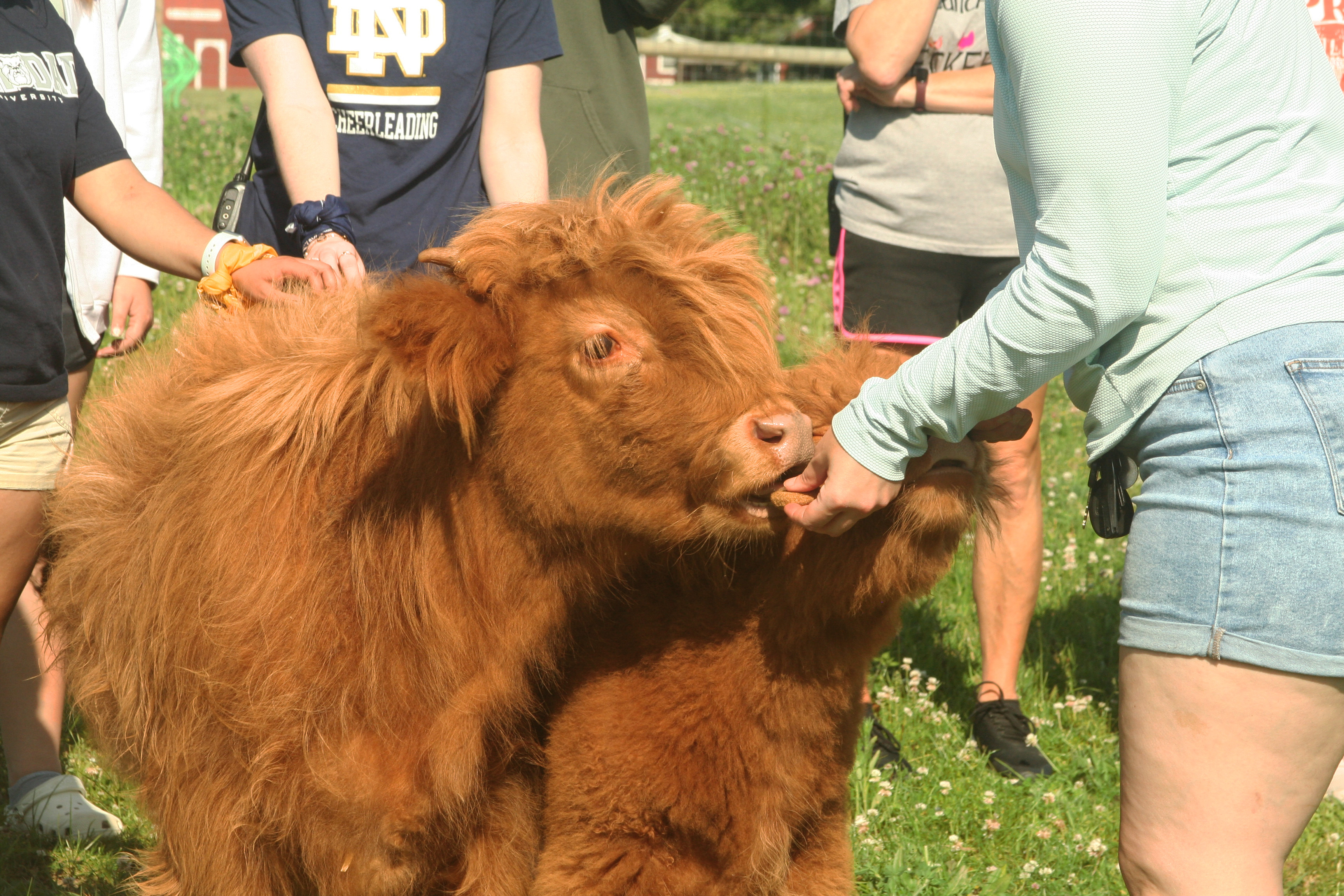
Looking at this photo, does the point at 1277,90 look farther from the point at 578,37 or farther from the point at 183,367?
the point at 578,37

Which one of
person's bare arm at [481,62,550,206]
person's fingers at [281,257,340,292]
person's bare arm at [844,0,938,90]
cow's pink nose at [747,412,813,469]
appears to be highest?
person's bare arm at [844,0,938,90]

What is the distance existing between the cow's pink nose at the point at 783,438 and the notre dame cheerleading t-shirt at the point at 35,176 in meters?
1.97

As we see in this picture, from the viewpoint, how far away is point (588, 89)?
4.71m

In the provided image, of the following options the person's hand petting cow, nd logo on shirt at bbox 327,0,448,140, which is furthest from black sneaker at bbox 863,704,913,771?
nd logo on shirt at bbox 327,0,448,140

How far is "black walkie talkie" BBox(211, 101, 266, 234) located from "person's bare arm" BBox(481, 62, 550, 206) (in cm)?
72

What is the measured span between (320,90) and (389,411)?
1.49 metres

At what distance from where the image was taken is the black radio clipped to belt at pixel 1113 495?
2.31 metres

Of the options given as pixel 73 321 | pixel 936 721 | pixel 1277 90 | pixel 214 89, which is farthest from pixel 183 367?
pixel 214 89

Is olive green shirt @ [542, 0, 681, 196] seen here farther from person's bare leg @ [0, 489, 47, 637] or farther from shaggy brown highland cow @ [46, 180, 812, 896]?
person's bare leg @ [0, 489, 47, 637]

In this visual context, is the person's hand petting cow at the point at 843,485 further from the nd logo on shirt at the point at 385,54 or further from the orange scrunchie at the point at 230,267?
the nd logo on shirt at the point at 385,54

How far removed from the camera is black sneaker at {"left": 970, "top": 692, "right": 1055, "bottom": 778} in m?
4.74

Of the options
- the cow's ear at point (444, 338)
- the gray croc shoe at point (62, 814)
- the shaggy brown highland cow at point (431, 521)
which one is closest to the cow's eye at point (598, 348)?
the shaggy brown highland cow at point (431, 521)

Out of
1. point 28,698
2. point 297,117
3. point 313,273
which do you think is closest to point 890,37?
point 297,117

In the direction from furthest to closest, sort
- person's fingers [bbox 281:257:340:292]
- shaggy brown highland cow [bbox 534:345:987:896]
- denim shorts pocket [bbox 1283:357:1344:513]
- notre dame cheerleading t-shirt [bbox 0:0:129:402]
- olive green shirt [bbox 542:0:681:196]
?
olive green shirt [bbox 542:0:681:196], person's fingers [bbox 281:257:340:292], notre dame cheerleading t-shirt [bbox 0:0:129:402], shaggy brown highland cow [bbox 534:345:987:896], denim shorts pocket [bbox 1283:357:1344:513]
